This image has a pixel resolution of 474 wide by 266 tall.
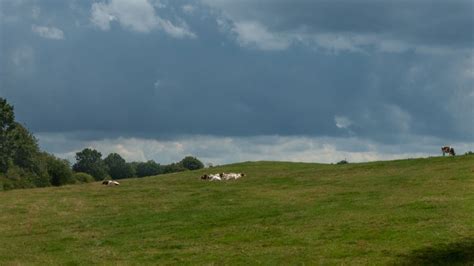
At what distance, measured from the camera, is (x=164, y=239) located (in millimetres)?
27000

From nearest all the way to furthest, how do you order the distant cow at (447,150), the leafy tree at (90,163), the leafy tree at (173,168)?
the distant cow at (447,150)
the leafy tree at (173,168)
the leafy tree at (90,163)

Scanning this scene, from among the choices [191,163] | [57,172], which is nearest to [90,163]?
[191,163]

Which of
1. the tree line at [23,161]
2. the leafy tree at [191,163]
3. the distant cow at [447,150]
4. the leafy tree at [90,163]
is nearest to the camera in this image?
the distant cow at [447,150]

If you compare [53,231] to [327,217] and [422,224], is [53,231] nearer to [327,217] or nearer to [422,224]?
[327,217]

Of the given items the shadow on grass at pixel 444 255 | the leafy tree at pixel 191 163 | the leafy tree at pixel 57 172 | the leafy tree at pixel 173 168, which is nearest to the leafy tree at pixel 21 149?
the leafy tree at pixel 57 172

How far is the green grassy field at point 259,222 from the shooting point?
887 inches

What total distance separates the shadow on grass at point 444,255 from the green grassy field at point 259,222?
3 centimetres

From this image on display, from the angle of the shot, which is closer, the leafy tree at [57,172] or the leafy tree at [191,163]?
the leafy tree at [57,172]

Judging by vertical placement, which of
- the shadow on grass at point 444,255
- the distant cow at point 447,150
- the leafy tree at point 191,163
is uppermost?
the leafy tree at point 191,163

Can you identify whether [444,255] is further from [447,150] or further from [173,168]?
[173,168]

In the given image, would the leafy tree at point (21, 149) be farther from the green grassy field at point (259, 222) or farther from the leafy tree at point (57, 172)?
the green grassy field at point (259, 222)

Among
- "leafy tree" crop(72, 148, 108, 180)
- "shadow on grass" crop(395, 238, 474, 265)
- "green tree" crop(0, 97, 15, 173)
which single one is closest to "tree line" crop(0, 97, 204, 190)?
"green tree" crop(0, 97, 15, 173)

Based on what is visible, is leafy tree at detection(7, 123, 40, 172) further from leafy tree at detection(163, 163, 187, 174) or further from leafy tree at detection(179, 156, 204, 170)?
leafy tree at detection(179, 156, 204, 170)

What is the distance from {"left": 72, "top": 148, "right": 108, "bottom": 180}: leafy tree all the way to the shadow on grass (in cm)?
16072
